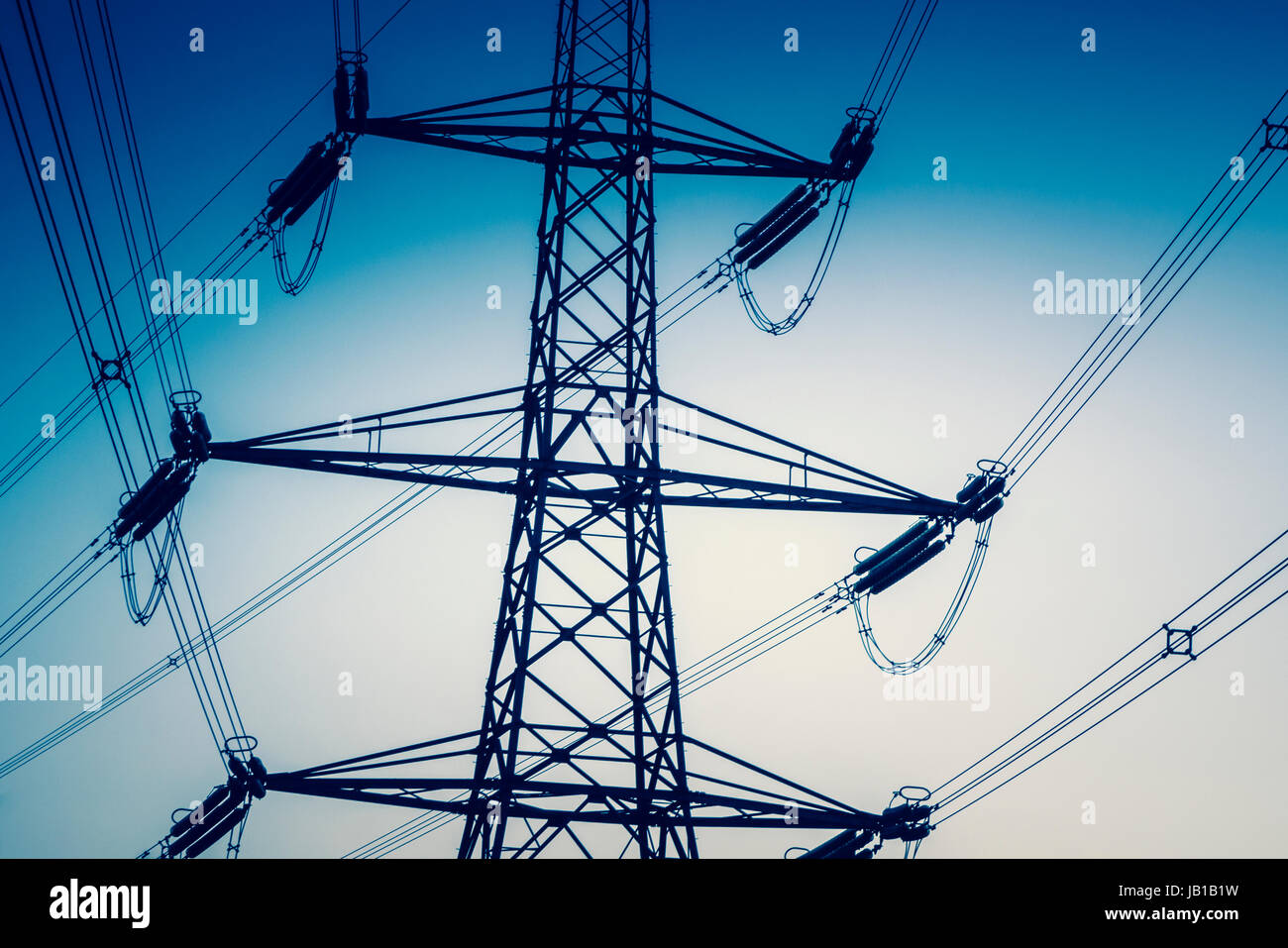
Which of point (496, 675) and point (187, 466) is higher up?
point (187, 466)

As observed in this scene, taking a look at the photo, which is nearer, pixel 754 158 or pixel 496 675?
pixel 496 675
